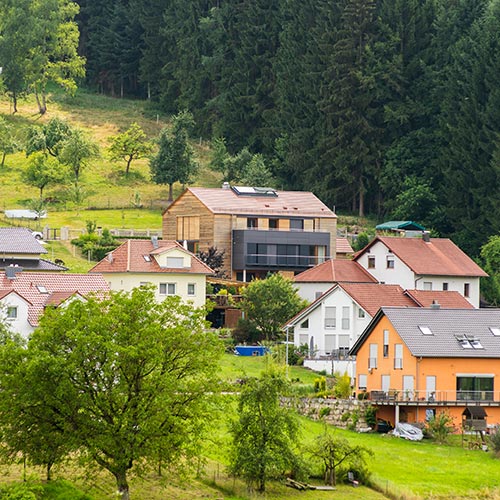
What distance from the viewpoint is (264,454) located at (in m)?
52.8

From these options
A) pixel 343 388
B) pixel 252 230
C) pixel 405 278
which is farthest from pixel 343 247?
pixel 343 388

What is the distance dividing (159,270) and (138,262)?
1332 millimetres

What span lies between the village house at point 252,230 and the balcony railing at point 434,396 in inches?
1251

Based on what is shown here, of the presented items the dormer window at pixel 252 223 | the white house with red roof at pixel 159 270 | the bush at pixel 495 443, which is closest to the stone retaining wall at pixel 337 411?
the bush at pixel 495 443

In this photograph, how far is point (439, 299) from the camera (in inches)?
3120

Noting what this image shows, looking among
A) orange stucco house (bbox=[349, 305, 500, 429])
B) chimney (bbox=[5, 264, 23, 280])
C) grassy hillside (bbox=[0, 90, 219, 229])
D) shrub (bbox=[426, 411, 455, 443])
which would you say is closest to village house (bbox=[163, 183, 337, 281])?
grassy hillside (bbox=[0, 90, 219, 229])

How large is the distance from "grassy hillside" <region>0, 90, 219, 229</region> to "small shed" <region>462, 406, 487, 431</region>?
4693cm

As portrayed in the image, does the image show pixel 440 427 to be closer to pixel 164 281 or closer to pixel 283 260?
pixel 164 281

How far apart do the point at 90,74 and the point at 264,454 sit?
113m

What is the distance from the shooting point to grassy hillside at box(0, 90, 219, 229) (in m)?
112

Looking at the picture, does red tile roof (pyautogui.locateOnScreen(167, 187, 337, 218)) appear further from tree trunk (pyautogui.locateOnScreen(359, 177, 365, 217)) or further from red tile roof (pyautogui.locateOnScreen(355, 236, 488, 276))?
tree trunk (pyautogui.locateOnScreen(359, 177, 365, 217))

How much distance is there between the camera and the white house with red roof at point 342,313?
7856 centimetres

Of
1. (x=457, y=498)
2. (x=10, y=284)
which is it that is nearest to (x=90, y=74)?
(x=10, y=284)

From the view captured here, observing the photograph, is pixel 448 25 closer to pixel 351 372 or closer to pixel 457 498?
pixel 351 372
